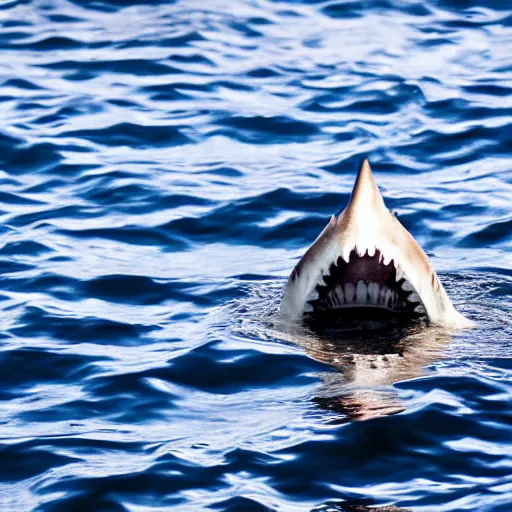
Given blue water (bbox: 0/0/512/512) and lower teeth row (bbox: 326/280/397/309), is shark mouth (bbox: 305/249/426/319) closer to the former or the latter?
lower teeth row (bbox: 326/280/397/309)

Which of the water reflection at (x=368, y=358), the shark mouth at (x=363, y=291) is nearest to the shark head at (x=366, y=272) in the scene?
the shark mouth at (x=363, y=291)

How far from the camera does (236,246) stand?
28.3 feet

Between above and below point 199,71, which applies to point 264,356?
below

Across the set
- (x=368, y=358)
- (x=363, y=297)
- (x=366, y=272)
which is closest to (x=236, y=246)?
(x=363, y=297)

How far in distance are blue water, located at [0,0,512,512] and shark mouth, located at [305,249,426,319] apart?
194 millimetres

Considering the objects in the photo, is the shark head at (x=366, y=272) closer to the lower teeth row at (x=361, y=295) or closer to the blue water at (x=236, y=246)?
the lower teeth row at (x=361, y=295)

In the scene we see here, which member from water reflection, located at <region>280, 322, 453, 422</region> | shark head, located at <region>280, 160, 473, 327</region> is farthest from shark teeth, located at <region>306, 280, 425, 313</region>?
water reflection, located at <region>280, 322, 453, 422</region>

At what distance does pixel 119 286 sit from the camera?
7773 millimetres

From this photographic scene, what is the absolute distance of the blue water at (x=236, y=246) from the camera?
4965 millimetres

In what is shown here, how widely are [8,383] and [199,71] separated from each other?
731 cm

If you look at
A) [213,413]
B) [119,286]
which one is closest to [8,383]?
[213,413]

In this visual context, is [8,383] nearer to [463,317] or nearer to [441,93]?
[463,317]

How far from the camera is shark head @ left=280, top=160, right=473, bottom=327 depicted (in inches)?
236

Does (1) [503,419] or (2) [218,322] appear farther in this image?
(2) [218,322]
